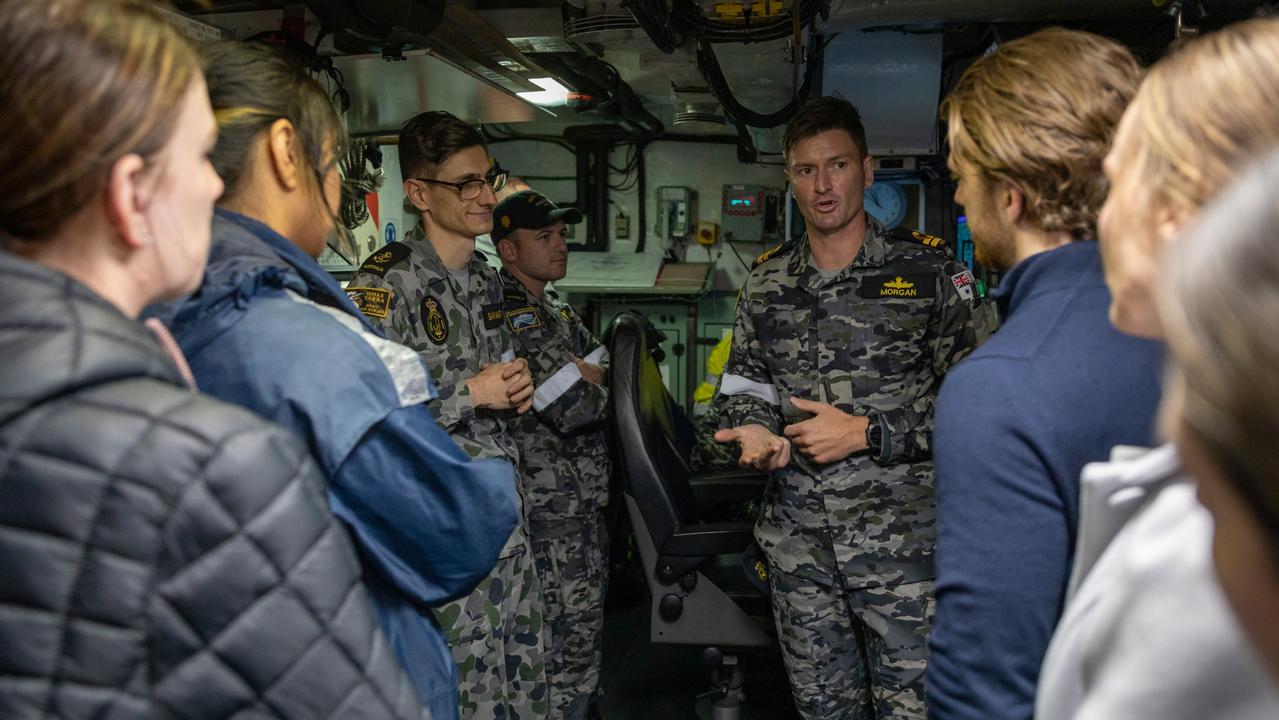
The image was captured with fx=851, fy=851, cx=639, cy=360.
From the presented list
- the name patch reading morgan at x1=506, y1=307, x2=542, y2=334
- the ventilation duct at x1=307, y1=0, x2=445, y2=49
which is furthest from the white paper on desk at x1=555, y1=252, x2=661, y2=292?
the ventilation duct at x1=307, y1=0, x2=445, y2=49

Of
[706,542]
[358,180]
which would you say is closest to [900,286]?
[706,542]

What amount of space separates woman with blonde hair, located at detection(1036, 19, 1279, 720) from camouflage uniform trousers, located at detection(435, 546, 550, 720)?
1.59 m

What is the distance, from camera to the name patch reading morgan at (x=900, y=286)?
7.60ft

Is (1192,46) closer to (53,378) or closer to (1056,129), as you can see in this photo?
(1056,129)

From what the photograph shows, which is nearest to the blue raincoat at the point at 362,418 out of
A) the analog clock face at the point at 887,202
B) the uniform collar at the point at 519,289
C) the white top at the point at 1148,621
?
the white top at the point at 1148,621

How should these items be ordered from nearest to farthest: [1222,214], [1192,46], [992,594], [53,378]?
1. [1222,214]
2. [53,378]
3. [1192,46]
4. [992,594]

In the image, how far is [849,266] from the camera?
238cm

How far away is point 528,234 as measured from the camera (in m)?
3.30

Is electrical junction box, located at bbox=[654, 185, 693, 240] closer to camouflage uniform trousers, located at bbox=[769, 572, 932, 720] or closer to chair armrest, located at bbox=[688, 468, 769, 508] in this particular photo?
A: chair armrest, located at bbox=[688, 468, 769, 508]

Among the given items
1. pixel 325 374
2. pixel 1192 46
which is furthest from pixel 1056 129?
pixel 325 374

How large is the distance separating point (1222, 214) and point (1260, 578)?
187 mm

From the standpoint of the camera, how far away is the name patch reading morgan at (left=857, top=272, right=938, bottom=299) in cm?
232

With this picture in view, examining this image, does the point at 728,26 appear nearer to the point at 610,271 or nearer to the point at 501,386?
the point at 501,386

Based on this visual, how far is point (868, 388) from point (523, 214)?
163cm
